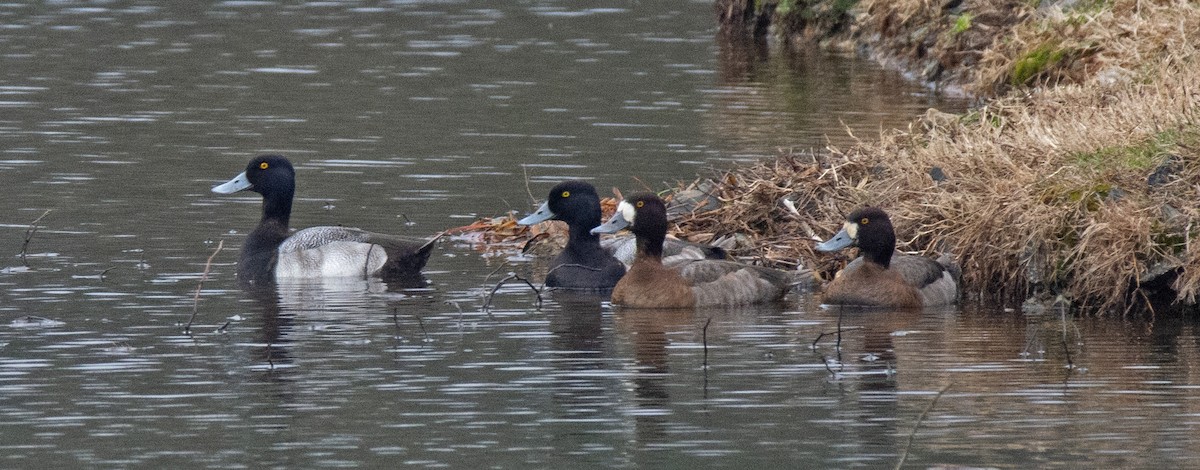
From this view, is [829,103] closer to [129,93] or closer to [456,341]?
[129,93]

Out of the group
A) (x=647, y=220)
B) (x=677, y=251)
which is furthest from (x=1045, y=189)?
(x=677, y=251)

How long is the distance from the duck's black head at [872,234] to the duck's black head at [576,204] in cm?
227

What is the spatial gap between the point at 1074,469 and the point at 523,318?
5.34 m

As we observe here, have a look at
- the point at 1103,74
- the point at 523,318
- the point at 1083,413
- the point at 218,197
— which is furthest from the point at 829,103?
the point at 1083,413

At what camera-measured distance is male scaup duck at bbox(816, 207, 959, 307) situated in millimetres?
14258

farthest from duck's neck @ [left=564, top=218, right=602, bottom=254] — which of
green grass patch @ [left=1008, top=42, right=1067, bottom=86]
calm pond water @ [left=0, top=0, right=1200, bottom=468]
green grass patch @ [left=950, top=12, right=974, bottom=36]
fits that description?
green grass patch @ [left=950, top=12, right=974, bottom=36]

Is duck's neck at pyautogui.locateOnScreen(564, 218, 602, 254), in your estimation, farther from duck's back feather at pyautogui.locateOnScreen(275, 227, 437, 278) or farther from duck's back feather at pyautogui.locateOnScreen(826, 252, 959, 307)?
duck's back feather at pyautogui.locateOnScreen(826, 252, 959, 307)

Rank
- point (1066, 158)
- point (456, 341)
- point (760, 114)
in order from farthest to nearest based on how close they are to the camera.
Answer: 1. point (760, 114)
2. point (1066, 158)
3. point (456, 341)

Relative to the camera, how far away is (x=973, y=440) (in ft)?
31.9

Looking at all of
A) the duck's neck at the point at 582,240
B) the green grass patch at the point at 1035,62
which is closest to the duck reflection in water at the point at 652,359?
the duck's neck at the point at 582,240

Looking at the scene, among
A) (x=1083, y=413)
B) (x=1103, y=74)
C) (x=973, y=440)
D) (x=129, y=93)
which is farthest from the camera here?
(x=129, y=93)

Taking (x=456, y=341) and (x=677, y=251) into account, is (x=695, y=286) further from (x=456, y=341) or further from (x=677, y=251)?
(x=456, y=341)

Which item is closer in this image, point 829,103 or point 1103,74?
point 1103,74

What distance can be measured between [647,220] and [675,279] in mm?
544
